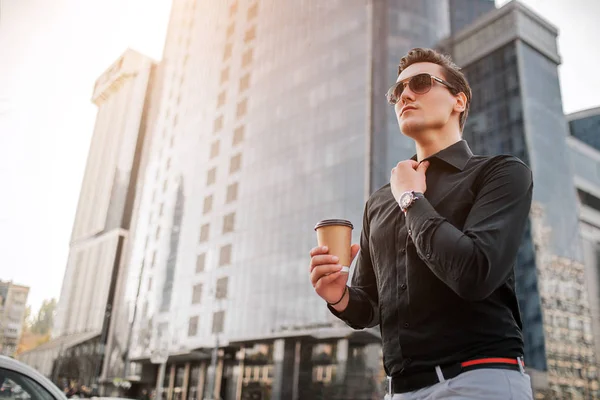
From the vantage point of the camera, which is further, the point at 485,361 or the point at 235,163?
the point at 235,163

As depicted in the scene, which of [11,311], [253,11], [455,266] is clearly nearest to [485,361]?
[455,266]

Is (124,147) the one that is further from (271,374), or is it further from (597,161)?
(597,161)

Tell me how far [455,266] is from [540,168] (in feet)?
142

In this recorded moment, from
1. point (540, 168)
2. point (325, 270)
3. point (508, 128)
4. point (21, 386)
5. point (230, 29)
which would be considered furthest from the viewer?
point (230, 29)

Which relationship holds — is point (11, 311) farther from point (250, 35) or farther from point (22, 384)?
point (22, 384)

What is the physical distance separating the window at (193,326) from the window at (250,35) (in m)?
29.9

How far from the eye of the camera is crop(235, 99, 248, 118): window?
2138 inches

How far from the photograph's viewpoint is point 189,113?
67188mm

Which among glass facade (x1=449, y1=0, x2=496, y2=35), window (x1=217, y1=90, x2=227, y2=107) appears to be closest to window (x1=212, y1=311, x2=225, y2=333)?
window (x1=217, y1=90, x2=227, y2=107)

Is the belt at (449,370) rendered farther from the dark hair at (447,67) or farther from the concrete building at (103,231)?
the concrete building at (103,231)

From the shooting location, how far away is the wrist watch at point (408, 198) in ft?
6.07

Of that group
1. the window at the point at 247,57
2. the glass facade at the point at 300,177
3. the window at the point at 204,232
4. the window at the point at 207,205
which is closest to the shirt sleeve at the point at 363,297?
the glass facade at the point at 300,177

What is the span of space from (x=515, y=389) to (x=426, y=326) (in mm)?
321

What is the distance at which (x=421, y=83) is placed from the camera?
2248mm
